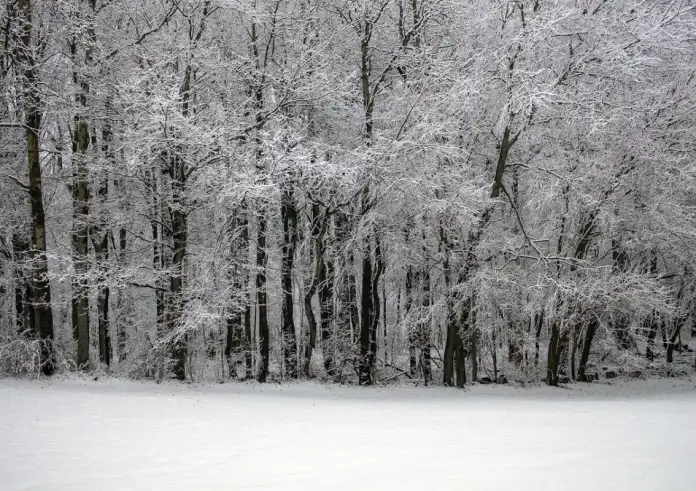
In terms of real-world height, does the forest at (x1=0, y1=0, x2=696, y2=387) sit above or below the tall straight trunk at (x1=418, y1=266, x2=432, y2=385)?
above

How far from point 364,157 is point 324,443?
23.1ft

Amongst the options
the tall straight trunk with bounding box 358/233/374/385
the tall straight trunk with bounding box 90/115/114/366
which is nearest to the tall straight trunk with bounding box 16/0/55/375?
the tall straight trunk with bounding box 90/115/114/366

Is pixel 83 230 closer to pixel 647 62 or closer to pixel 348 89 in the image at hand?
pixel 348 89


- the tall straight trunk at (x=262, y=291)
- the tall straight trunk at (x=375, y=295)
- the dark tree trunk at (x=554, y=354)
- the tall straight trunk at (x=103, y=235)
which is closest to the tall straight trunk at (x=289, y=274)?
the tall straight trunk at (x=262, y=291)

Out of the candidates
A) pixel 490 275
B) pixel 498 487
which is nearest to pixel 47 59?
pixel 490 275

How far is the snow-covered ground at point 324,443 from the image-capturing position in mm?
5414

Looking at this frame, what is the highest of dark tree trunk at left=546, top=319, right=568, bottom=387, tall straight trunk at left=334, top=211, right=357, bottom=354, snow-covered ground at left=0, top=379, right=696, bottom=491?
tall straight trunk at left=334, top=211, right=357, bottom=354

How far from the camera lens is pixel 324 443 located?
693cm

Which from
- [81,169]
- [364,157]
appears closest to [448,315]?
[364,157]

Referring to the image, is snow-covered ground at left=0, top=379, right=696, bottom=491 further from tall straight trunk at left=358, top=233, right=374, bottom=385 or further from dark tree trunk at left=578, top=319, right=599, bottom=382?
dark tree trunk at left=578, top=319, right=599, bottom=382

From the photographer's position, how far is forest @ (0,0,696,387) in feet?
39.6

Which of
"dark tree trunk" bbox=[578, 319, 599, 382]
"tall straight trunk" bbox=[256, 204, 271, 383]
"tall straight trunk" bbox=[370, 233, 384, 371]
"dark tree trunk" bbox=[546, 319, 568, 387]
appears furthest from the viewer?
"dark tree trunk" bbox=[578, 319, 599, 382]

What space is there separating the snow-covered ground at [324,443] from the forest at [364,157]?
300 centimetres

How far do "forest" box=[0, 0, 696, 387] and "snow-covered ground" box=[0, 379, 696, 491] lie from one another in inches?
118
